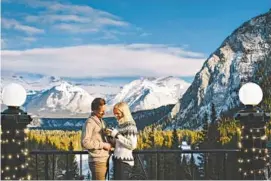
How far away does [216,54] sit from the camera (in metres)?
175

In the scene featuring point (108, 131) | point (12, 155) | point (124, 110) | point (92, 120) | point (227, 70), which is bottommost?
point (12, 155)

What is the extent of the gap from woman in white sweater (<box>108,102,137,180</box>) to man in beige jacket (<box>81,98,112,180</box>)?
0.41ft

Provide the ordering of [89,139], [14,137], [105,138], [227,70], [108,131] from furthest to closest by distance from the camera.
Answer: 1. [227,70]
2. [14,137]
3. [105,138]
4. [108,131]
5. [89,139]

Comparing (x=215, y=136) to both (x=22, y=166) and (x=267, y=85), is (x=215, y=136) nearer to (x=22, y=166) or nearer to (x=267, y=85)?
(x=22, y=166)

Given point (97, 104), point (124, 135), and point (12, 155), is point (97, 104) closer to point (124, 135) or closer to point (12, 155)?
point (124, 135)

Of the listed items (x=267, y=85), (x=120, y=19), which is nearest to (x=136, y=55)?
(x=120, y=19)

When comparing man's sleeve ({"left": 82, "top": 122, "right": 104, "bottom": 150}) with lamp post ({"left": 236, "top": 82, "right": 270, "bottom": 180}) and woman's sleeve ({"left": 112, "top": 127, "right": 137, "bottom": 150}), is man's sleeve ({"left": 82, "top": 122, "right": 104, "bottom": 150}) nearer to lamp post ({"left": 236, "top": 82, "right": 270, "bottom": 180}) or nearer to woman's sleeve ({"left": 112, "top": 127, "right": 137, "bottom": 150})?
woman's sleeve ({"left": 112, "top": 127, "right": 137, "bottom": 150})

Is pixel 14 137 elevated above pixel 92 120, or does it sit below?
below

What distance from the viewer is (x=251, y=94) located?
20.7ft

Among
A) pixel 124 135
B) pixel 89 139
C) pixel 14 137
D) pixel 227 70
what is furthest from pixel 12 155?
pixel 227 70

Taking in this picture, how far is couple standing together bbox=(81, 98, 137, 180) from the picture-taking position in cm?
567

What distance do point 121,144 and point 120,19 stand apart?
6734 inches

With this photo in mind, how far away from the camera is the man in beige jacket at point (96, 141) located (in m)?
5.66

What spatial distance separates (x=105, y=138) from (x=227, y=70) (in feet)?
513
